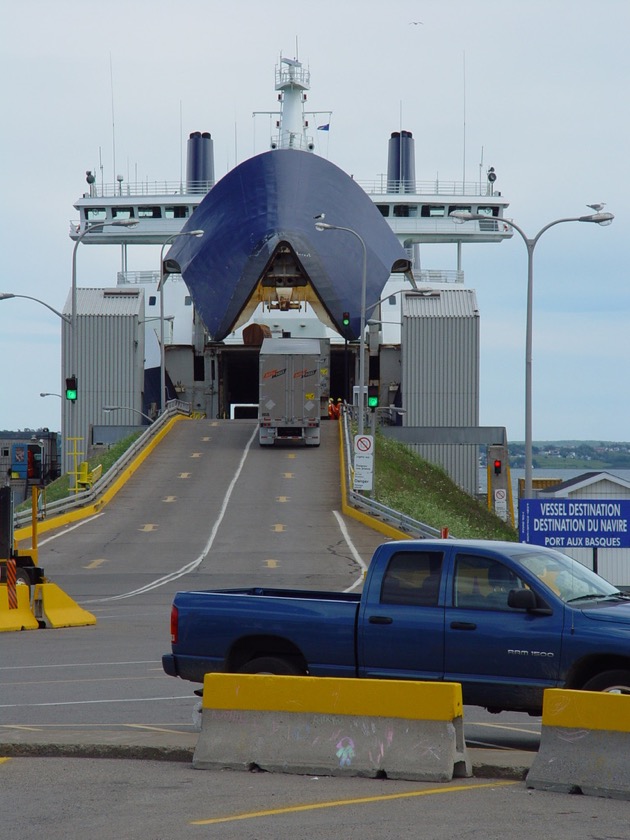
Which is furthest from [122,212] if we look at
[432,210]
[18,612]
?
[18,612]

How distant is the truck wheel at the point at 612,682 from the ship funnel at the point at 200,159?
6707 cm

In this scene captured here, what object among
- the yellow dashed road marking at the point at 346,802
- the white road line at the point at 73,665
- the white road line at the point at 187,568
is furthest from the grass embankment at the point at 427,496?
the yellow dashed road marking at the point at 346,802

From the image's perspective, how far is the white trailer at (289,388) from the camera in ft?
143

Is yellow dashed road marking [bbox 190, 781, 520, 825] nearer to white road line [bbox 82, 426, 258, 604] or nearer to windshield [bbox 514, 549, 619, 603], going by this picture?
windshield [bbox 514, 549, 619, 603]

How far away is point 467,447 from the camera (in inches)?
1907

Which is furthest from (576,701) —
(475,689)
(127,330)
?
(127,330)

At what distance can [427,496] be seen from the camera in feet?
132

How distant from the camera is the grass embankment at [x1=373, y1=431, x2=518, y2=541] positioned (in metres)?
35.5

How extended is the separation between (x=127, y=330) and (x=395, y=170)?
90.0ft

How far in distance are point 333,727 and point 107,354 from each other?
44695mm

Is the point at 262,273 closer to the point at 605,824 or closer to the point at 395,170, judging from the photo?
the point at 395,170

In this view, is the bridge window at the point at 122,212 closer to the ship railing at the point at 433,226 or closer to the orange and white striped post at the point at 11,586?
the ship railing at the point at 433,226

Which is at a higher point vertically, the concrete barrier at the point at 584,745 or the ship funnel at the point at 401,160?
the ship funnel at the point at 401,160

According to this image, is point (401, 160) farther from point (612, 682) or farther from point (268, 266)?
point (612, 682)
